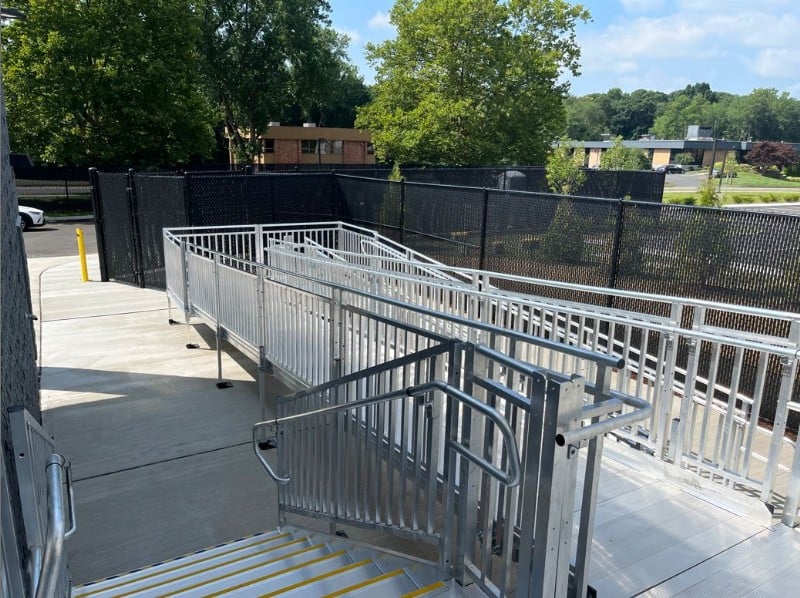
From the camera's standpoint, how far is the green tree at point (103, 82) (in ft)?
79.9

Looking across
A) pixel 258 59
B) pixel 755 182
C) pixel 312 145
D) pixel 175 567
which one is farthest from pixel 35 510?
pixel 755 182

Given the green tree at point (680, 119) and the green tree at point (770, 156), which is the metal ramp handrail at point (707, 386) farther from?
the green tree at point (680, 119)

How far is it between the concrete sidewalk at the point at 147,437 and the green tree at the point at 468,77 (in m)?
17.7

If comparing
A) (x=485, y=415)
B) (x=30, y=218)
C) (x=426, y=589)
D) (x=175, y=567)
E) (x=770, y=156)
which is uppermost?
(x=770, y=156)

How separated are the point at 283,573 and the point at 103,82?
2675 cm

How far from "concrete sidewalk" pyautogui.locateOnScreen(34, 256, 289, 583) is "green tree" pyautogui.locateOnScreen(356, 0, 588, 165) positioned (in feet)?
58.0

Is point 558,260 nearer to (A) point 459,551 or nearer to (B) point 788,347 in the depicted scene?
(B) point 788,347

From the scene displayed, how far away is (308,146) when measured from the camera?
166 feet

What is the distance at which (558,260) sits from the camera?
30.1 ft

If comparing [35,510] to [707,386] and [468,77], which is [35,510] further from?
[468,77]

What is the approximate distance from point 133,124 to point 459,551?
28.4 meters

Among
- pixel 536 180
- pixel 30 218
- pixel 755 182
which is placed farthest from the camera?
pixel 755 182

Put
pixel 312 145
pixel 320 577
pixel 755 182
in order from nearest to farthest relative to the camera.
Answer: pixel 320 577 < pixel 312 145 < pixel 755 182

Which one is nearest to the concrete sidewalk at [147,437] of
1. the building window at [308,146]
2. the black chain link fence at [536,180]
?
the black chain link fence at [536,180]
